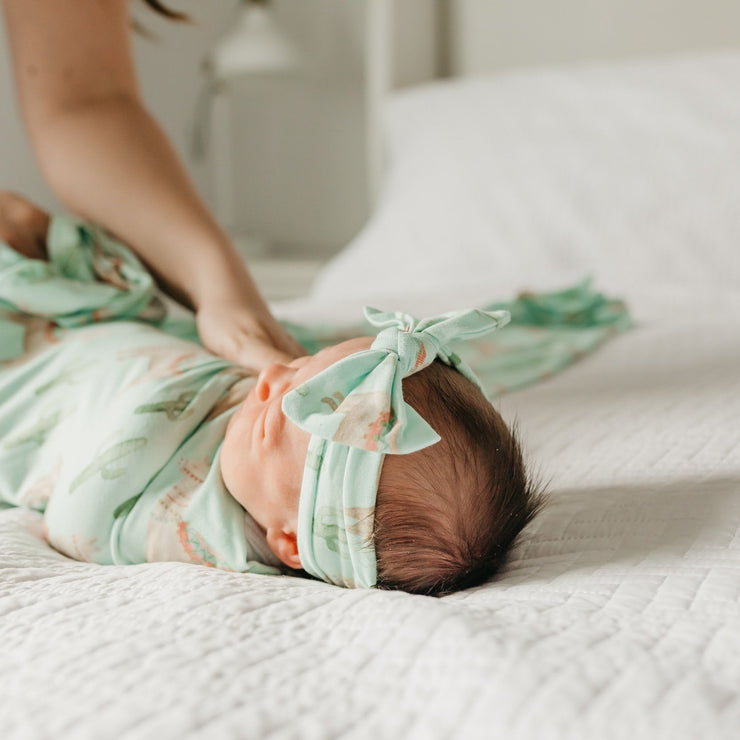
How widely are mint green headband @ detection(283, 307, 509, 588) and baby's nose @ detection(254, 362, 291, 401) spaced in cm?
8

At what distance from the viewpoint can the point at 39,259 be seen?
3.61 ft

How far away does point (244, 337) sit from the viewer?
947 millimetres

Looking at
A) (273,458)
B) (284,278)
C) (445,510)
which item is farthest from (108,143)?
(284,278)

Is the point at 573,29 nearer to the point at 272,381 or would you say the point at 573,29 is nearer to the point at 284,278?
the point at 284,278

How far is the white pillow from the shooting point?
158 centimetres

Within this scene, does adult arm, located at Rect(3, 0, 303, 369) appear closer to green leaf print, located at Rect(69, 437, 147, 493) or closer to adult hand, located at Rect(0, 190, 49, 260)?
adult hand, located at Rect(0, 190, 49, 260)

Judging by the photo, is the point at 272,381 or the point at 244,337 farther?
the point at 244,337

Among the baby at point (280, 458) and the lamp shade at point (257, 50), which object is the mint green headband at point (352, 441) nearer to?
the baby at point (280, 458)

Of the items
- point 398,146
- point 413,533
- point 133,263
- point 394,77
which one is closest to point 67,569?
point 413,533

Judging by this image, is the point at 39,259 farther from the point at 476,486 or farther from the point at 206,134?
the point at 206,134

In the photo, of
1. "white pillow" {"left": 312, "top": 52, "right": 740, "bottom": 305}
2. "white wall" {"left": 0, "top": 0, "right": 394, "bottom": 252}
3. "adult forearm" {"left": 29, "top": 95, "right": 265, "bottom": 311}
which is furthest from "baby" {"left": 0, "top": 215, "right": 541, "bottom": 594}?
"white wall" {"left": 0, "top": 0, "right": 394, "bottom": 252}

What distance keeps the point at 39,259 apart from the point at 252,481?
52 cm

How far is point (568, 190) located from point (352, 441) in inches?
47.6

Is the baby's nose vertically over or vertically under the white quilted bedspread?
over
